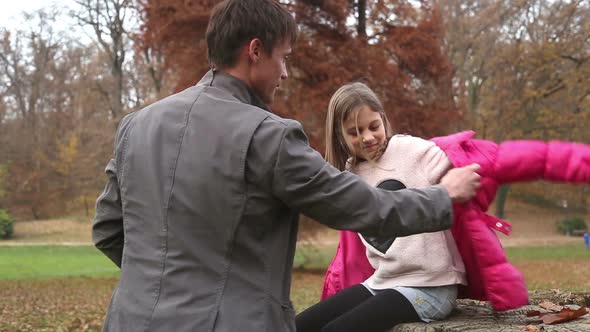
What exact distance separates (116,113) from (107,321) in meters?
22.2

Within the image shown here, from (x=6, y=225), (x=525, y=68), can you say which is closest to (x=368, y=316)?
(x=6, y=225)

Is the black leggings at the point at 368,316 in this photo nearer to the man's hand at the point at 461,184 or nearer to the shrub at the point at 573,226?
the man's hand at the point at 461,184

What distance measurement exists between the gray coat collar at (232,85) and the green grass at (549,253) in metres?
19.5

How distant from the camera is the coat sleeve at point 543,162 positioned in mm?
2316

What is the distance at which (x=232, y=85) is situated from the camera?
203 cm

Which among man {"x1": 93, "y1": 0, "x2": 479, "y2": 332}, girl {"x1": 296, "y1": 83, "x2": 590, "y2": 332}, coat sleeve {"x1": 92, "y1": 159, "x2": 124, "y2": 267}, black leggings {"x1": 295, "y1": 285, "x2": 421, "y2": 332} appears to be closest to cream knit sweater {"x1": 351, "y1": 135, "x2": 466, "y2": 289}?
girl {"x1": 296, "y1": 83, "x2": 590, "y2": 332}

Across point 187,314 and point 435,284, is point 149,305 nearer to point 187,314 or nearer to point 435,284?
point 187,314

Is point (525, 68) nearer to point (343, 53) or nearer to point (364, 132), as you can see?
point (343, 53)

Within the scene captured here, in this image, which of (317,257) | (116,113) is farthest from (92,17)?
(317,257)

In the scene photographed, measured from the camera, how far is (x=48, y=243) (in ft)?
74.7

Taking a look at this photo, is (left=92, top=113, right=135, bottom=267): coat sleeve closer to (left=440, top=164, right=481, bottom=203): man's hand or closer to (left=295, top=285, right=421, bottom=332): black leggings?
(left=295, top=285, right=421, bottom=332): black leggings

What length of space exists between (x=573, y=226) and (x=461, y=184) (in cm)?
2966

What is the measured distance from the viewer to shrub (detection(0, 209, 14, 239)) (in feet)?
71.1

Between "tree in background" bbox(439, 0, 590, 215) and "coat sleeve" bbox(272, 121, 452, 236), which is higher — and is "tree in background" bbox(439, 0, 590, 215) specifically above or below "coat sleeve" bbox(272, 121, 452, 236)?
above
